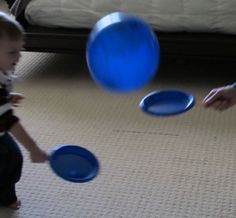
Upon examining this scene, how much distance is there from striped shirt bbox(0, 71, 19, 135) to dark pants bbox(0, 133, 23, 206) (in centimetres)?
11

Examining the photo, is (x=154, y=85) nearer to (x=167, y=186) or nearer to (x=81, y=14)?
(x=81, y=14)

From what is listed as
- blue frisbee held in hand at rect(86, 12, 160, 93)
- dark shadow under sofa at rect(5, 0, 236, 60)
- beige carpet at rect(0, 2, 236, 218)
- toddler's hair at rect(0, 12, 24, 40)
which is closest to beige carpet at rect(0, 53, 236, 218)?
beige carpet at rect(0, 2, 236, 218)

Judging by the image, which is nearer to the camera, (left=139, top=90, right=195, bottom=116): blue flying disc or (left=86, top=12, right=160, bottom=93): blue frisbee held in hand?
(left=86, top=12, right=160, bottom=93): blue frisbee held in hand

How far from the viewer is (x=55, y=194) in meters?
1.50

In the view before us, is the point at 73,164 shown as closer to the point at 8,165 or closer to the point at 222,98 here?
the point at 8,165

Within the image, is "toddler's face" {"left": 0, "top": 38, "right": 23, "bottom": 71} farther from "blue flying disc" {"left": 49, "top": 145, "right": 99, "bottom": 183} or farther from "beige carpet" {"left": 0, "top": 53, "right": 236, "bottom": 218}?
"beige carpet" {"left": 0, "top": 53, "right": 236, "bottom": 218}

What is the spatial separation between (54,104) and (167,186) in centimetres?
74

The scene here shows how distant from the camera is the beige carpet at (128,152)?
144cm

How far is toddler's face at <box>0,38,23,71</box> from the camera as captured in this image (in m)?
1.13

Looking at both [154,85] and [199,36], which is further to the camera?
[154,85]

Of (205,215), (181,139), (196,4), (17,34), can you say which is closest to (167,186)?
(205,215)

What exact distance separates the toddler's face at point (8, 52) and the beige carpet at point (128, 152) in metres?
0.49

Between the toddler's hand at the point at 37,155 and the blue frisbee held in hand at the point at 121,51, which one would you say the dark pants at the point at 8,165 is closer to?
the toddler's hand at the point at 37,155

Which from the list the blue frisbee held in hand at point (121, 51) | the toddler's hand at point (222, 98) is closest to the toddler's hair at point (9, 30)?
the blue frisbee held in hand at point (121, 51)
